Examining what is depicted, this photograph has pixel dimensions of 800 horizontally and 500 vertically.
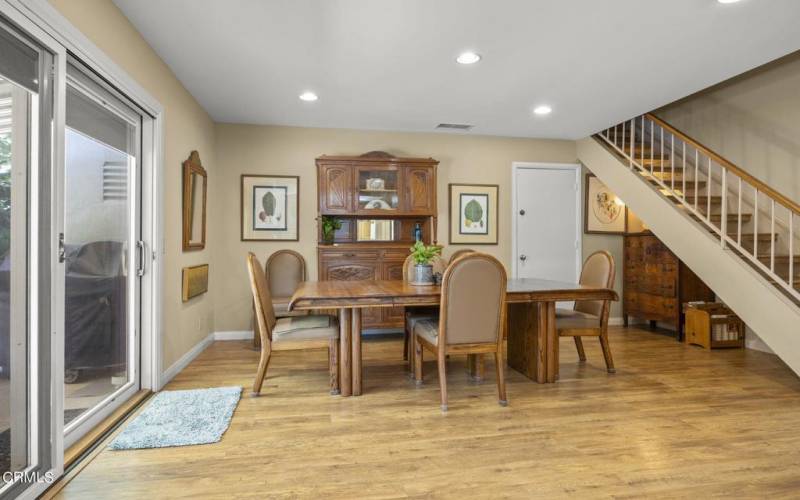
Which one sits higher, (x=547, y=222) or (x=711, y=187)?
(x=711, y=187)

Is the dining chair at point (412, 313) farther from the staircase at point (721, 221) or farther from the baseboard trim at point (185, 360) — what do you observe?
the staircase at point (721, 221)

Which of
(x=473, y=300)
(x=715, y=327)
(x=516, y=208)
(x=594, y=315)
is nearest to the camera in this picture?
(x=473, y=300)

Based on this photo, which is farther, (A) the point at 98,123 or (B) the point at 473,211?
(B) the point at 473,211

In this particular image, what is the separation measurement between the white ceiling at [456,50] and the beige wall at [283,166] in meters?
0.56

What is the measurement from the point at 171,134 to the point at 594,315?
371cm

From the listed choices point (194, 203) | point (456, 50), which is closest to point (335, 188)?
point (194, 203)

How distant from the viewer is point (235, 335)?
4.95m

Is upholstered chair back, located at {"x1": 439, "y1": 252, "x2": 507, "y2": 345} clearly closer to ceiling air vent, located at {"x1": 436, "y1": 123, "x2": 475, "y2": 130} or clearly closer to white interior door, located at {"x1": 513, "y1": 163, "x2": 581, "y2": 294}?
ceiling air vent, located at {"x1": 436, "y1": 123, "x2": 475, "y2": 130}

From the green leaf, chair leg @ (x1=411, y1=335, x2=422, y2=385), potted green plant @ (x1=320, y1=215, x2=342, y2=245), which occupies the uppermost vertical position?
the green leaf

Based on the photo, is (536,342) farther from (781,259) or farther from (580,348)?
(781,259)

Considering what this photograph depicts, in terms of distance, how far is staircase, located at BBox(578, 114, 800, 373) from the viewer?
3264 millimetres

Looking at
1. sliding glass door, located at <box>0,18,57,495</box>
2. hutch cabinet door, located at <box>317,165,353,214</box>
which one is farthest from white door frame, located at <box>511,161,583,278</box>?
sliding glass door, located at <box>0,18,57,495</box>

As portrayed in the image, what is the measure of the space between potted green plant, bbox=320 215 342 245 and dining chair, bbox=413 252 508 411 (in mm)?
2355

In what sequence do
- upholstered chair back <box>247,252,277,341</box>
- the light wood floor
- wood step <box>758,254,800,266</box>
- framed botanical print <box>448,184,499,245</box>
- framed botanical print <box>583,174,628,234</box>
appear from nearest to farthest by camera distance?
the light wood floor
upholstered chair back <box>247,252,277,341</box>
wood step <box>758,254,800,266</box>
framed botanical print <box>448,184,499,245</box>
framed botanical print <box>583,174,628,234</box>
